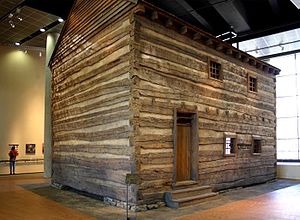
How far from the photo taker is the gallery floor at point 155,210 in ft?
24.1

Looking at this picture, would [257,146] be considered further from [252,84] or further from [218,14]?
[218,14]

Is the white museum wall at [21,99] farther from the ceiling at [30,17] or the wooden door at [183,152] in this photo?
the wooden door at [183,152]

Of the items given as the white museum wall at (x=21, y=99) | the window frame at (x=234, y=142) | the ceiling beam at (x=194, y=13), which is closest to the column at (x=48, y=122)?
the white museum wall at (x=21, y=99)

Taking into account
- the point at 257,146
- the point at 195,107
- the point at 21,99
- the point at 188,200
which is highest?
the point at 21,99

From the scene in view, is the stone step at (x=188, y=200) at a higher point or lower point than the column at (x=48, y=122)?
lower

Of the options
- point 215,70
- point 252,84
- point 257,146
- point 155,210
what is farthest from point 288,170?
Result: point 155,210

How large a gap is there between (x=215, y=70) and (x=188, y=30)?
2264 millimetres

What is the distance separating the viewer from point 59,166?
1256 cm

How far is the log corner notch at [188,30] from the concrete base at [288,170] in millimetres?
5613

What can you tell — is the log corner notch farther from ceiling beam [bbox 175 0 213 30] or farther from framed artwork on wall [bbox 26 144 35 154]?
framed artwork on wall [bbox 26 144 35 154]

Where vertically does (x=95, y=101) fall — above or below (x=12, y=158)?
above

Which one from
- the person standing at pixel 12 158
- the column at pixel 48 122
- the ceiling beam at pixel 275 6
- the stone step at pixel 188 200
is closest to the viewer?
the stone step at pixel 188 200

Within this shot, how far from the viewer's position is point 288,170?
15.7 meters

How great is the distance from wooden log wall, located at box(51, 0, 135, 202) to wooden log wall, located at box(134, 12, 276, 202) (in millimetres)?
471
